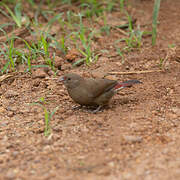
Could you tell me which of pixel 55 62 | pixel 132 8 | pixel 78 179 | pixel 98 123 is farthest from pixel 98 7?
pixel 78 179

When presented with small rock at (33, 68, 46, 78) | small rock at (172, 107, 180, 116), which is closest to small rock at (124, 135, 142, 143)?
small rock at (172, 107, 180, 116)

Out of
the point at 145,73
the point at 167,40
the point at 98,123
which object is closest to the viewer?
the point at 98,123

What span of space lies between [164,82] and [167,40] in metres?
1.67

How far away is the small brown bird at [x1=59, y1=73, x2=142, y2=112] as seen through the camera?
14.5 feet

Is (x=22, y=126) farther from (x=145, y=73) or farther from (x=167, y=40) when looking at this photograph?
(x=167, y=40)

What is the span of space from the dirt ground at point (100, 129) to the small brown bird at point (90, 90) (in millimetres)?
165

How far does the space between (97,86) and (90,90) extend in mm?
119

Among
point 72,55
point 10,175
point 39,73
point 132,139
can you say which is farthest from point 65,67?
point 10,175

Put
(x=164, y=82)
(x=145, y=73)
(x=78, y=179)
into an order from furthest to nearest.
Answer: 1. (x=145, y=73)
2. (x=164, y=82)
3. (x=78, y=179)

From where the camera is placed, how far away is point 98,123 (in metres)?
4.01

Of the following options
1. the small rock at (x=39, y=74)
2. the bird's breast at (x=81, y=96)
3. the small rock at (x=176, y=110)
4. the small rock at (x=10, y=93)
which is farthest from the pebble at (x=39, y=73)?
the small rock at (x=176, y=110)

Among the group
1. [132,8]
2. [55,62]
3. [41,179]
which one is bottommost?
[41,179]

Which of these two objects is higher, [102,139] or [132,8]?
[132,8]

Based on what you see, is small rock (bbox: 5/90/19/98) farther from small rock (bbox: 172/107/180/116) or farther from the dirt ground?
small rock (bbox: 172/107/180/116)
